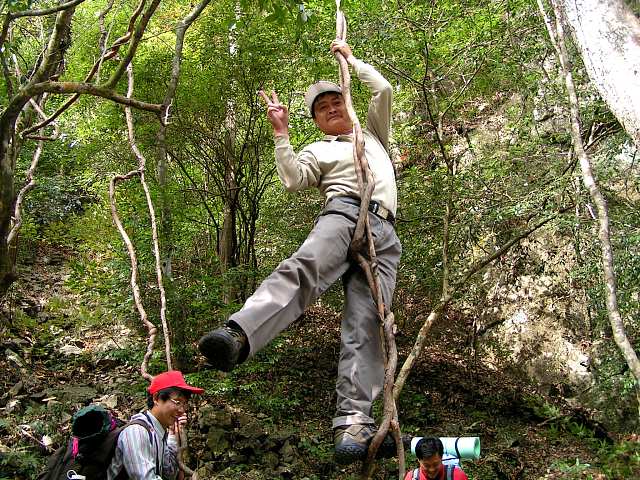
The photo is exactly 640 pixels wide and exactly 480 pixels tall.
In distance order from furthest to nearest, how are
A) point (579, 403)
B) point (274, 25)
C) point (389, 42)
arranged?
point (579, 403) < point (274, 25) < point (389, 42)

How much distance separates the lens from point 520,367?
30.5ft

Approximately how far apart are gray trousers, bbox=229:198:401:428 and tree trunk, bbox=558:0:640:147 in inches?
48.9

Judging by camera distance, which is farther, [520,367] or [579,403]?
[520,367]

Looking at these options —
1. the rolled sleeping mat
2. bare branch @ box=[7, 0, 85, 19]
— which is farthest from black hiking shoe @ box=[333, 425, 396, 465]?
bare branch @ box=[7, 0, 85, 19]

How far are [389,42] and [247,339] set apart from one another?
198 inches

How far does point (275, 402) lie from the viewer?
7289 millimetres

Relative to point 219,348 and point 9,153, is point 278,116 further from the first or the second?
point 9,153

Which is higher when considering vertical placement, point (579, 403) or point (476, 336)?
point (476, 336)

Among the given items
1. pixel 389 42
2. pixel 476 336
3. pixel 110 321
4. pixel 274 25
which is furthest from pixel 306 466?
pixel 274 25

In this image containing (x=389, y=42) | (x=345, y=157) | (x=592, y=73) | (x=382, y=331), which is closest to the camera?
(x=592, y=73)

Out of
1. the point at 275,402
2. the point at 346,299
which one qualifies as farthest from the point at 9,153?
the point at 275,402

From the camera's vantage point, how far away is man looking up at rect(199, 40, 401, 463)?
2.59 metres

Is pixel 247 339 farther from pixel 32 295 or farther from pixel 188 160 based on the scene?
pixel 32 295

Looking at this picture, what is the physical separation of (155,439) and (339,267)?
47.0 inches
